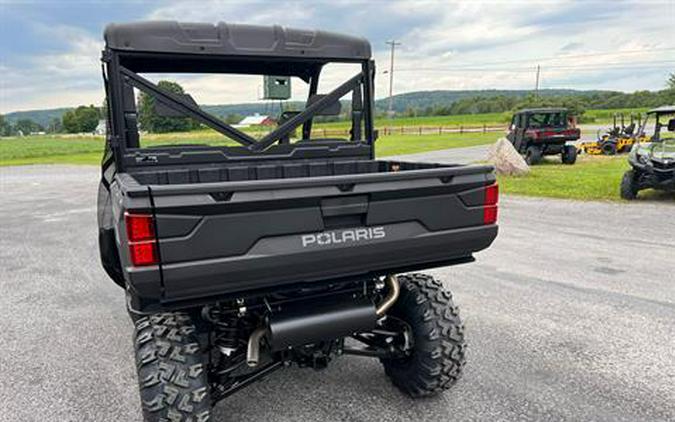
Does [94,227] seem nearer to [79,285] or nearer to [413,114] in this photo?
[79,285]

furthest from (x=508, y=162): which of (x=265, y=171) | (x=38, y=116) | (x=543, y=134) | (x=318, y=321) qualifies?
(x=38, y=116)

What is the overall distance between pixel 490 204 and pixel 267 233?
4.04 ft

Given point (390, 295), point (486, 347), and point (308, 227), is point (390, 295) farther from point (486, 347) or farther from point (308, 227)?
point (486, 347)

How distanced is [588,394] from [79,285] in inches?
196

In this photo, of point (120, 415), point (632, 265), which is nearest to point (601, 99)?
point (632, 265)

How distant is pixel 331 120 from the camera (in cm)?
389

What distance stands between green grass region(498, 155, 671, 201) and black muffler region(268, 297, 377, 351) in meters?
8.89

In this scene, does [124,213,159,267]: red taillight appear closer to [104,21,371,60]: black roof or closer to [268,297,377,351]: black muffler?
[268,297,377,351]: black muffler

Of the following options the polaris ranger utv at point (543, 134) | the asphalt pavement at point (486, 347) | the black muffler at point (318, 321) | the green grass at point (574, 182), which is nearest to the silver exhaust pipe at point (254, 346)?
the black muffler at point (318, 321)

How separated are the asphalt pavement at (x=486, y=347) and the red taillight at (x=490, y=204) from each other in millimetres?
1143

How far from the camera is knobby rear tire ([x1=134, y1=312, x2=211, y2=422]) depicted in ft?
7.54

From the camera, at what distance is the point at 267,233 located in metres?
2.17

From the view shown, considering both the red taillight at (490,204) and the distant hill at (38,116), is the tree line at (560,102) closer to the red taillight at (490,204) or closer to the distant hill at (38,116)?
the red taillight at (490,204)

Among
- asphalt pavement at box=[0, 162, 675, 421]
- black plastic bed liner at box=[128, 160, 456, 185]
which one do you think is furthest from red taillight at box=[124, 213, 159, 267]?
asphalt pavement at box=[0, 162, 675, 421]
